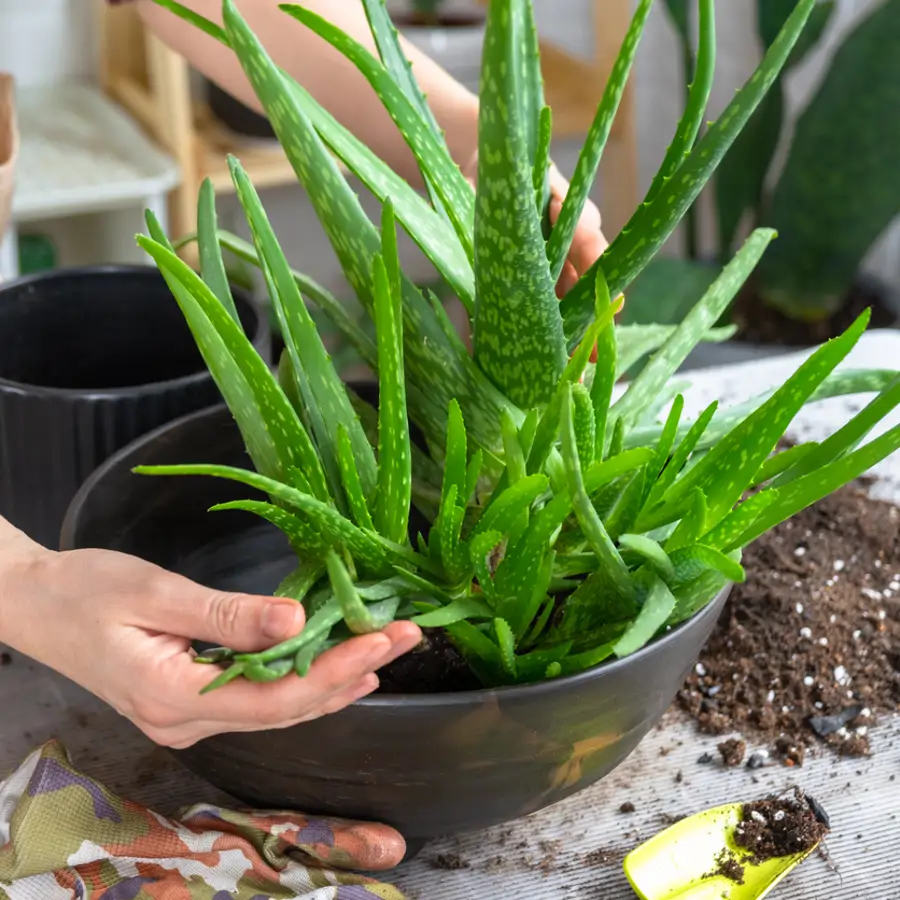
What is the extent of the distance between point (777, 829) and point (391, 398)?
8.3 inches

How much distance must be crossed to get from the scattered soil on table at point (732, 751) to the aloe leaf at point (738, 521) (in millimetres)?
129

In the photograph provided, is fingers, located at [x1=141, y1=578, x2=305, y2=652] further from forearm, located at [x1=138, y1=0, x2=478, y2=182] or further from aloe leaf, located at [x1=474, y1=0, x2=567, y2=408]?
forearm, located at [x1=138, y1=0, x2=478, y2=182]

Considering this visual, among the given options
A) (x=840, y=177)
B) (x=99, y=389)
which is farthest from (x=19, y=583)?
(x=840, y=177)

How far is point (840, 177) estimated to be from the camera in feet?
3.84

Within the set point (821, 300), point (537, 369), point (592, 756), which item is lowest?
point (821, 300)

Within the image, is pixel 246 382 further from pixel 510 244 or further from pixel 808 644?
pixel 808 644

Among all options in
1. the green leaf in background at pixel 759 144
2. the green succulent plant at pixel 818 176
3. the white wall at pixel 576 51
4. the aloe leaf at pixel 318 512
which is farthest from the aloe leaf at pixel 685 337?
the white wall at pixel 576 51

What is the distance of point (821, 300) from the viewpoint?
125 cm

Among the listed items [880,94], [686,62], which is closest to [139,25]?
[686,62]

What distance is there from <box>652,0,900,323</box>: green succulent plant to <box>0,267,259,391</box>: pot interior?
26.6 inches

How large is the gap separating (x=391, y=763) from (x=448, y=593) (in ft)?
0.19

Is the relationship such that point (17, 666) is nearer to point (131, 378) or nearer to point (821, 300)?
point (131, 378)

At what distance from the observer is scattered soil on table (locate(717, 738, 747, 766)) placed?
0.47m

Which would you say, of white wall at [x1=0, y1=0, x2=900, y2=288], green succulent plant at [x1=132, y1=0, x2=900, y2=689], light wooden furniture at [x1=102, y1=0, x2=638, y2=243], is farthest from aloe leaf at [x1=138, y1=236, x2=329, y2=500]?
A: white wall at [x1=0, y1=0, x2=900, y2=288]
